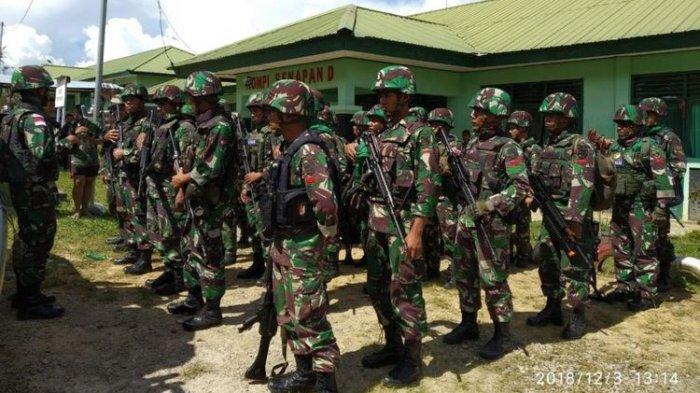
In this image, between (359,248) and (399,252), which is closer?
(399,252)

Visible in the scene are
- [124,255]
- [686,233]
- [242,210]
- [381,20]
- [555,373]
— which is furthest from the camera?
[381,20]

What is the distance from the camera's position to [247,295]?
5867mm

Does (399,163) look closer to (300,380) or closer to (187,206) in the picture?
(300,380)

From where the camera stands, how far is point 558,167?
4887 millimetres

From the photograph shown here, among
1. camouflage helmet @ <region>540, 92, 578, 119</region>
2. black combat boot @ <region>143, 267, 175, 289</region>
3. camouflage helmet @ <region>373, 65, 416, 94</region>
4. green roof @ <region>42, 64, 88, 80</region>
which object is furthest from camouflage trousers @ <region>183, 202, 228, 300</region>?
green roof @ <region>42, 64, 88, 80</region>

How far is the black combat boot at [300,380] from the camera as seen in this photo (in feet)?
11.7

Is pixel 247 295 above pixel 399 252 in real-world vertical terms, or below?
below

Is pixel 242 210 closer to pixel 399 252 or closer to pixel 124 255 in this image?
pixel 124 255

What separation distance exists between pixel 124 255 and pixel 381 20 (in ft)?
28.6

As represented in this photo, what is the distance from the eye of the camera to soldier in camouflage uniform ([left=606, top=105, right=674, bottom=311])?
5656 mm

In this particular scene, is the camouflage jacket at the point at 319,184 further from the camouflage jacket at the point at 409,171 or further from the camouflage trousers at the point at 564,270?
the camouflage trousers at the point at 564,270

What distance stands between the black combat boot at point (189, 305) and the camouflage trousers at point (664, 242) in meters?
4.83

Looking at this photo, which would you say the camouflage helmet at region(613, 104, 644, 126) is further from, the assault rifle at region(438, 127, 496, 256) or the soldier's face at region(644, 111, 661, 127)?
the assault rifle at region(438, 127, 496, 256)

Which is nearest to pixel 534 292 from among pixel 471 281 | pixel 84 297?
pixel 471 281
